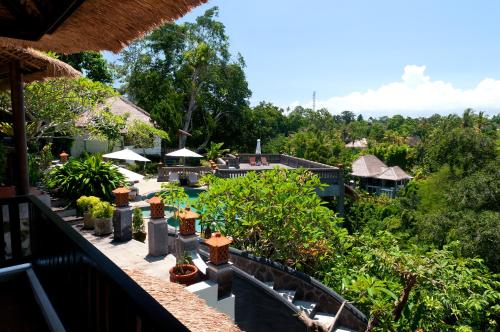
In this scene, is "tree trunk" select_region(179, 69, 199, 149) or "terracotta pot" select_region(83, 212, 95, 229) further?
"tree trunk" select_region(179, 69, 199, 149)

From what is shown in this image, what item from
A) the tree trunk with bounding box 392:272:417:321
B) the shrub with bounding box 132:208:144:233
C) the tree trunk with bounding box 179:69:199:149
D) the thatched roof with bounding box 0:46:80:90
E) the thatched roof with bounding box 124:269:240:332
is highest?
the tree trunk with bounding box 179:69:199:149

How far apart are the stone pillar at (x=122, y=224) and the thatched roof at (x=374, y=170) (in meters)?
31.1

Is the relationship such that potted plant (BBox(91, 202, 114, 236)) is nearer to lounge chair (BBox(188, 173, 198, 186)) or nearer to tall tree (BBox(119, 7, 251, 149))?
lounge chair (BBox(188, 173, 198, 186))

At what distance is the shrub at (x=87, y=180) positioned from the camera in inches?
377

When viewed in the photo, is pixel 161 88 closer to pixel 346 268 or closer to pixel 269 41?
pixel 269 41

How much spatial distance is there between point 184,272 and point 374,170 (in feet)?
112

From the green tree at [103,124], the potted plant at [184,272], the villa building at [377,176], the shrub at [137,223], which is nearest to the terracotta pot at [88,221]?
the shrub at [137,223]

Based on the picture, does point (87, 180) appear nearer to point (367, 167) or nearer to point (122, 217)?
point (122, 217)

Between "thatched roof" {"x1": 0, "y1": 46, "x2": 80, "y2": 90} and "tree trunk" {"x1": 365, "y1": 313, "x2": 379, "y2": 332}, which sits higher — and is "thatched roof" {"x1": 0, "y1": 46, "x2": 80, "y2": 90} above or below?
above

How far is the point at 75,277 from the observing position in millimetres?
2340

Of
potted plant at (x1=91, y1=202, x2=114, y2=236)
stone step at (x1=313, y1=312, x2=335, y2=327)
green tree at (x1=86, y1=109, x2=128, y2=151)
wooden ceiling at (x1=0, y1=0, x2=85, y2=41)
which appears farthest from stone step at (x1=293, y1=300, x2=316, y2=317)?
green tree at (x1=86, y1=109, x2=128, y2=151)

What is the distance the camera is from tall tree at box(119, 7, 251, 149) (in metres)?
Result: 31.8

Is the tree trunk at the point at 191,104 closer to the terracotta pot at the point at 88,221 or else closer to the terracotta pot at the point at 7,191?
the terracotta pot at the point at 88,221

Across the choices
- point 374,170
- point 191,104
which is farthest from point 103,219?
point 374,170
